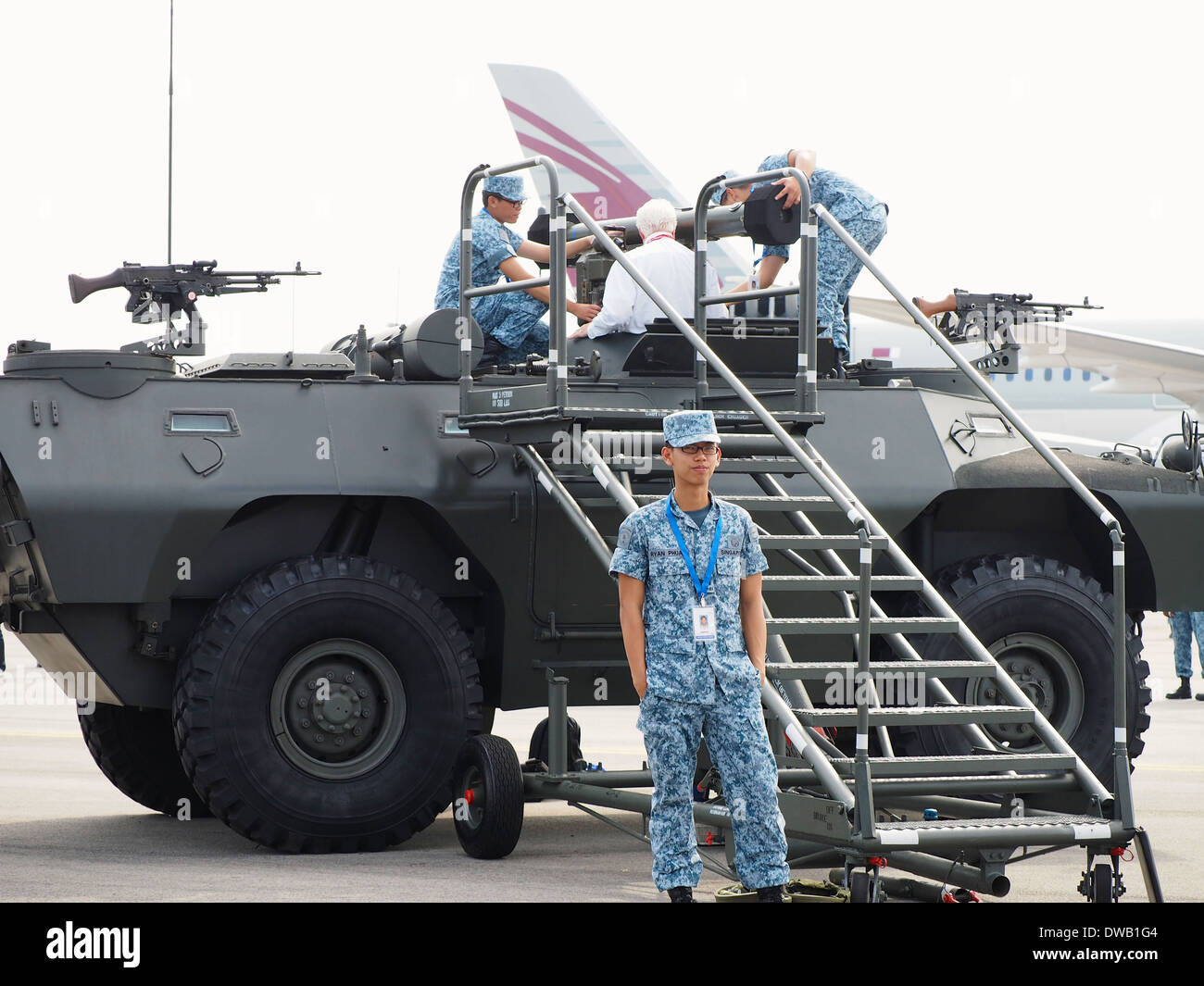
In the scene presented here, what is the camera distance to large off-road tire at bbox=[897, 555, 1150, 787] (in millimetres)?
8547

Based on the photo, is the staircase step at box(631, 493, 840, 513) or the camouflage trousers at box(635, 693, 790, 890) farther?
the staircase step at box(631, 493, 840, 513)

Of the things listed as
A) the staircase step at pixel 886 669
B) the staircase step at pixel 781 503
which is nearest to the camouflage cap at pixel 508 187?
the staircase step at pixel 781 503

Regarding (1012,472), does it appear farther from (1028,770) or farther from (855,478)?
(1028,770)

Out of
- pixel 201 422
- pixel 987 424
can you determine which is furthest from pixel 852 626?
pixel 201 422

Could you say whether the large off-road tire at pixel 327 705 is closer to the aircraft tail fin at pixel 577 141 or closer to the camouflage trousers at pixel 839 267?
the camouflage trousers at pixel 839 267

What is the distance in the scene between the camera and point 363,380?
8.25 metres

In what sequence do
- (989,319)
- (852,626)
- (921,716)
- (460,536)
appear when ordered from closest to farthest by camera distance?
(921,716)
(852,626)
(460,536)
(989,319)

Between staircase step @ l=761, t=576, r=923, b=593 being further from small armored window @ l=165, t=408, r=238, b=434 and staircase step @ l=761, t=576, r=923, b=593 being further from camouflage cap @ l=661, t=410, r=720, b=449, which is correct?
small armored window @ l=165, t=408, r=238, b=434

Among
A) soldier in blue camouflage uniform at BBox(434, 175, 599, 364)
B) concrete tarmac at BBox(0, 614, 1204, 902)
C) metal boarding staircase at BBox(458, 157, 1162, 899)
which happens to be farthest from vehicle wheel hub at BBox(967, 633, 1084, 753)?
soldier in blue camouflage uniform at BBox(434, 175, 599, 364)

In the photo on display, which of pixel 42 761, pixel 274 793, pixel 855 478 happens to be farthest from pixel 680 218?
pixel 42 761

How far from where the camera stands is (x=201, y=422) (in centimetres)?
789

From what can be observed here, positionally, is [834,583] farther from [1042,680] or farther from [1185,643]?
[1185,643]

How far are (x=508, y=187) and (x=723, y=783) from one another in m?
4.43

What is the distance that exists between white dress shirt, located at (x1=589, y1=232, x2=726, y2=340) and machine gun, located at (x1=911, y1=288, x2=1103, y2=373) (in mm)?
2031
